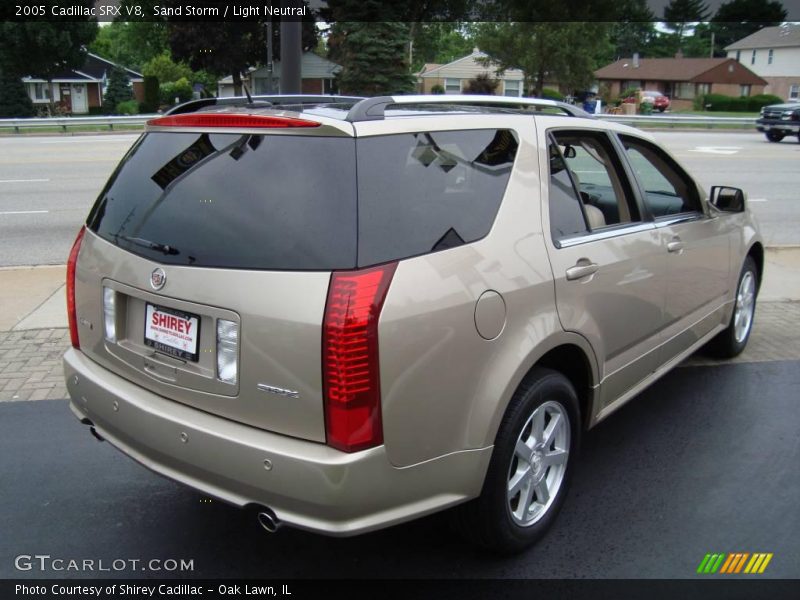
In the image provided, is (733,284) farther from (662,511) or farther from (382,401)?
(382,401)

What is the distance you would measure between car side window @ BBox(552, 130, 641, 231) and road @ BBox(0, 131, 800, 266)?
6687 millimetres

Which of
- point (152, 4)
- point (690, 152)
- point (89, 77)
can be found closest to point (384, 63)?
point (690, 152)

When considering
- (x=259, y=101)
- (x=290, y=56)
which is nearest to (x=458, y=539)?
(x=259, y=101)

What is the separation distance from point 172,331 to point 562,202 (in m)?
1.74

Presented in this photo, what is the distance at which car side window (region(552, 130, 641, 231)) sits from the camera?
362cm

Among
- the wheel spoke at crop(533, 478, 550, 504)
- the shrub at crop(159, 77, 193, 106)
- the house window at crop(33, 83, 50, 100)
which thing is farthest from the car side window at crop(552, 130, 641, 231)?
the house window at crop(33, 83, 50, 100)

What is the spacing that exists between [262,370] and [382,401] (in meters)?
0.42

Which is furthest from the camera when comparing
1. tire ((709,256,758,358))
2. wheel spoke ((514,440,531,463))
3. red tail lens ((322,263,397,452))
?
tire ((709,256,758,358))

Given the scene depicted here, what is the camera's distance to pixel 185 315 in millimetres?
2705

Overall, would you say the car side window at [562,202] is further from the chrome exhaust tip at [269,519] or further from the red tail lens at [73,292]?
the red tail lens at [73,292]

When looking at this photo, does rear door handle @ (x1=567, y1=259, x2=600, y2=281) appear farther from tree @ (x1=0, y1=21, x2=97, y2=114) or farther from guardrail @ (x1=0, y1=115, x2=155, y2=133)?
tree @ (x1=0, y1=21, x2=97, y2=114)

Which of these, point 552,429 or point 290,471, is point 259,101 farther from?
point 552,429

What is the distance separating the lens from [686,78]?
7406 cm

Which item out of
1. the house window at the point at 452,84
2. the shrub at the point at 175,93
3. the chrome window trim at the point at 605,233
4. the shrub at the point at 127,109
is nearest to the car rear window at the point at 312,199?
the chrome window trim at the point at 605,233
